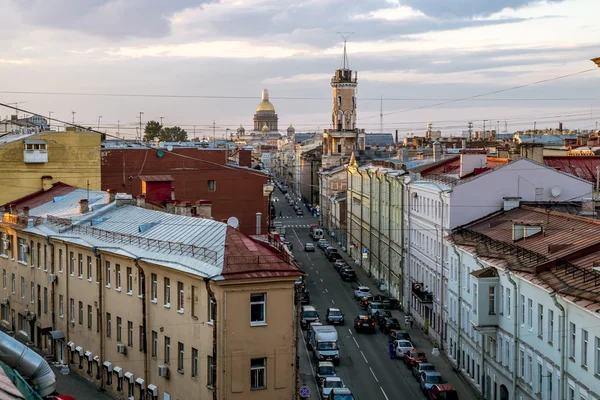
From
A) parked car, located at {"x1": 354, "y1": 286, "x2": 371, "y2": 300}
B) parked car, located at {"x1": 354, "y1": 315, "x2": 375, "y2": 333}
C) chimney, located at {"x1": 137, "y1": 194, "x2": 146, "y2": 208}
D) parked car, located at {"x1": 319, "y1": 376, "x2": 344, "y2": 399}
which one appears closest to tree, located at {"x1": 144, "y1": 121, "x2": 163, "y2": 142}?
parked car, located at {"x1": 354, "y1": 286, "x2": 371, "y2": 300}

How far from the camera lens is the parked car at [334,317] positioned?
137 ft

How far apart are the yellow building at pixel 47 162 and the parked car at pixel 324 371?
54.7 feet

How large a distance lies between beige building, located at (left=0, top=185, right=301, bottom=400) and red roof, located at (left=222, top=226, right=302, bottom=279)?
0.09ft

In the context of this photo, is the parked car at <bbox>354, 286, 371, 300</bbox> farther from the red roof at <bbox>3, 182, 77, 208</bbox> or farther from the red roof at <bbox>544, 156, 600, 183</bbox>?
the red roof at <bbox>3, 182, 77, 208</bbox>

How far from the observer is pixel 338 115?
100438 mm

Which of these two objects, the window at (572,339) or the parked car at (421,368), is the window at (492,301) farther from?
the window at (572,339)

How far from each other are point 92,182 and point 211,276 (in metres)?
24.4

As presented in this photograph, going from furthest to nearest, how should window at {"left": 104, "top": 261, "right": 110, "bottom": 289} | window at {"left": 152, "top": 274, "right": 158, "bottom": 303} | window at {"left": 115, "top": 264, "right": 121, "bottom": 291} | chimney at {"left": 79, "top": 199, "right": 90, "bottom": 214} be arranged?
1. chimney at {"left": 79, "top": 199, "right": 90, "bottom": 214}
2. window at {"left": 104, "top": 261, "right": 110, "bottom": 289}
3. window at {"left": 115, "top": 264, "right": 121, "bottom": 291}
4. window at {"left": 152, "top": 274, "right": 158, "bottom": 303}

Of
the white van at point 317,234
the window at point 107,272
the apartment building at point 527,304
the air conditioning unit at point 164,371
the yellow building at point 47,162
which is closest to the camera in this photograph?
the apartment building at point 527,304

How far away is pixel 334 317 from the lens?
4191 cm

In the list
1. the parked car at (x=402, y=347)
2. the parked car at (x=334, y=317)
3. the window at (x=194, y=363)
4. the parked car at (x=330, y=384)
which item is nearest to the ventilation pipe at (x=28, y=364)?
the window at (x=194, y=363)

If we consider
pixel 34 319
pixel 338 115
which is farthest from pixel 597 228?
pixel 338 115

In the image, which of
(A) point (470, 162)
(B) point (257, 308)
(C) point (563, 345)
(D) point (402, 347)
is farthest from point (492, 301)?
(A) point (470, 162)

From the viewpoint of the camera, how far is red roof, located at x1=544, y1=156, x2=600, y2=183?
143 feet
